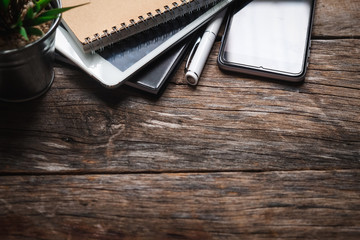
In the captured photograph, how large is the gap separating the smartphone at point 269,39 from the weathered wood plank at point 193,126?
23 mm

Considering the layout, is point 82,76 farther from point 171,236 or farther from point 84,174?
point 171,236

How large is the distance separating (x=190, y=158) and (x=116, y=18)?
10.7 inches

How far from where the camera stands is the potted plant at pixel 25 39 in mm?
600

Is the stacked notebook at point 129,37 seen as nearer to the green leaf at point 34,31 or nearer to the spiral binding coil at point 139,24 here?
the spiral binding coil at point 139,24

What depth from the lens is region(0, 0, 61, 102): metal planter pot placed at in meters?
0.61

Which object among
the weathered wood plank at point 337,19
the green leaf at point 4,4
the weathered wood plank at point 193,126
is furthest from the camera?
the weathered wood plank at point 337,19

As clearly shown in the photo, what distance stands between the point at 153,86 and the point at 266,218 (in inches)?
10.7

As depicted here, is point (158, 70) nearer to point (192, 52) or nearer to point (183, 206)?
point (192, 52)

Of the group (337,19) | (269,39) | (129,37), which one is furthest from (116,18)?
(337,19)

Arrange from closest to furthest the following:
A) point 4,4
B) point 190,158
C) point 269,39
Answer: point 4,4 < point 190,158 < point 269,39

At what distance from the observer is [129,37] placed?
2.53 feet

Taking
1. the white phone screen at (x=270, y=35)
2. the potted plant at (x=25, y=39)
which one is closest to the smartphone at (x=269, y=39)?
the white phone screen at (x=270, y=35)

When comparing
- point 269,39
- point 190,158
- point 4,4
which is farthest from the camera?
point 269,39

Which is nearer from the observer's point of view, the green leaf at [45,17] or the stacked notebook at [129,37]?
the green leaf at [45,17]
